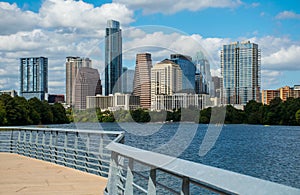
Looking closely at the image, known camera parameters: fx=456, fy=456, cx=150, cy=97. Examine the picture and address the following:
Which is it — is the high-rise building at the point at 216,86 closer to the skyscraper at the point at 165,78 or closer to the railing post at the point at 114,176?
the skyscraper at the point at 165,78

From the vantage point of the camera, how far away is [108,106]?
6.02 m

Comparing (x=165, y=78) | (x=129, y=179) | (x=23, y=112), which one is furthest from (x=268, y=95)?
(x=129, y=179)

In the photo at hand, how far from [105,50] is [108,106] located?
736 millimetres

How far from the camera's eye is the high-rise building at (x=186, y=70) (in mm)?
5625

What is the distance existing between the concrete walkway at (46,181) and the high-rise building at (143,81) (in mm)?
1769

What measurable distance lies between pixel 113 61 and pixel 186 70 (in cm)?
94

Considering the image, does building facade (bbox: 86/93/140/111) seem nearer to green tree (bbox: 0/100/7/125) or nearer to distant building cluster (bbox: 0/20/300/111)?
distant building cluster (bbox: 0/20/300/111)

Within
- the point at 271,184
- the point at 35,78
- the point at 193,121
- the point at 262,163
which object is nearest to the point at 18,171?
the point at 193,121

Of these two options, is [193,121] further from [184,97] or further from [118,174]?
[118,174]

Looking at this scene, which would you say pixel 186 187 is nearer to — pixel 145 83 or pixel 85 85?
pixel 145 83

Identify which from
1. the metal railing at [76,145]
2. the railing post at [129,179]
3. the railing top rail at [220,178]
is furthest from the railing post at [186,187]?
the metal railing at [76,145]

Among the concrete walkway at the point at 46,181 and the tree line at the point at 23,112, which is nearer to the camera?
the concrete walkway at the point at 46,181

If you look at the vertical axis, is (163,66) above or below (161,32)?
below

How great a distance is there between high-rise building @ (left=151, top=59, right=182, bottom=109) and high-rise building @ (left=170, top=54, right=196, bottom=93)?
0.06m
